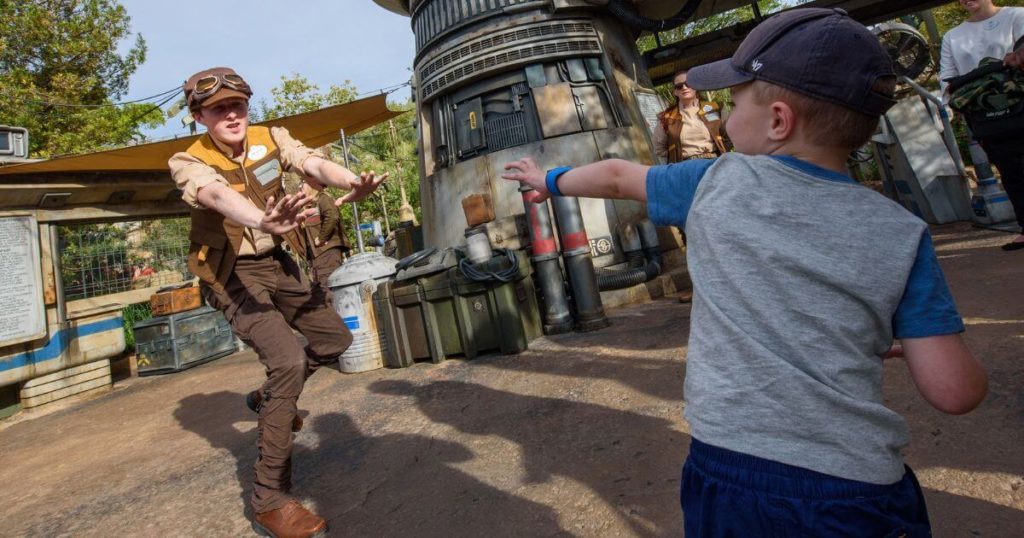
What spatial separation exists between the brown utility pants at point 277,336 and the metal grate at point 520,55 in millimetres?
6202

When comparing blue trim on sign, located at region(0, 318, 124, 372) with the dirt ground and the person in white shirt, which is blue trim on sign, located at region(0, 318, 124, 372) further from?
the person in white shirt

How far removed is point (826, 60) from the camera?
0.99 m

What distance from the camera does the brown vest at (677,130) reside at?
565 centimetres

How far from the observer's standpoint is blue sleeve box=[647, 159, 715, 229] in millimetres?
1193

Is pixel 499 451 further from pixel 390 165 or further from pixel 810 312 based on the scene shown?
pixel 390 165

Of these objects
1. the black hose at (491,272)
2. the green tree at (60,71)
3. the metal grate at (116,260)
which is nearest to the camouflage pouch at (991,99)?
the black hose at (491,272)

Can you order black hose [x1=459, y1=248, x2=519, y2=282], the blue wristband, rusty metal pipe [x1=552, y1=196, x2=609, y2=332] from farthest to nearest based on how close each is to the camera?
rusty metal pipe [x1=552, y1=196, x2=609, y2=332] → black hose [x1=459, y1=248, x2=519, y2=282] → the blue wristband

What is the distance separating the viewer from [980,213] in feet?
23.2

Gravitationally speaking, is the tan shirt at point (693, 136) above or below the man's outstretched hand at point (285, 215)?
above

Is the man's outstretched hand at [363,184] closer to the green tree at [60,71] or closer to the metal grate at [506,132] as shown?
the metal grate at [506,132]

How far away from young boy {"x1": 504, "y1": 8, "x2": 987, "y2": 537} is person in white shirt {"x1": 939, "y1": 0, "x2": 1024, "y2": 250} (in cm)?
484

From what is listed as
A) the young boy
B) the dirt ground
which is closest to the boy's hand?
the young boy

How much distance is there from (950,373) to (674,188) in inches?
24.2

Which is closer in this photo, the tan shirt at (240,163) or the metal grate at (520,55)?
the tan shirt at (240,163)
